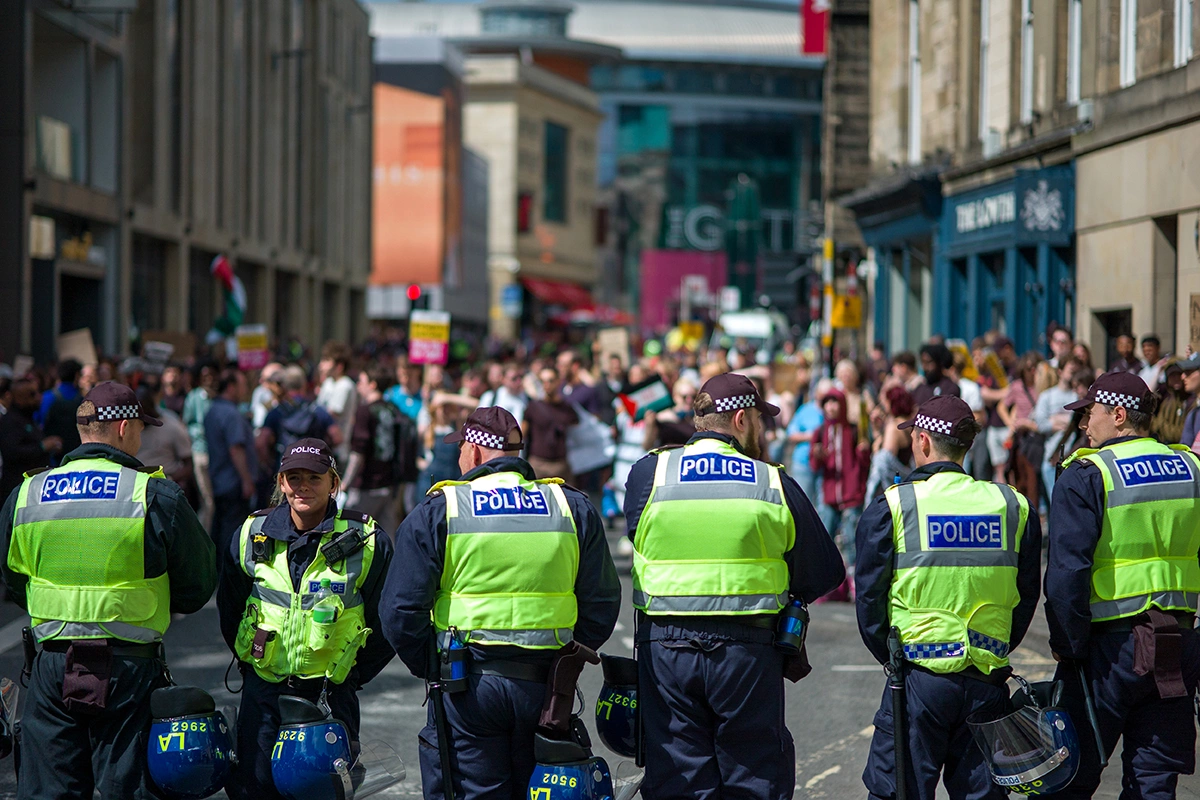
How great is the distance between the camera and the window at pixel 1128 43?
16984 mm

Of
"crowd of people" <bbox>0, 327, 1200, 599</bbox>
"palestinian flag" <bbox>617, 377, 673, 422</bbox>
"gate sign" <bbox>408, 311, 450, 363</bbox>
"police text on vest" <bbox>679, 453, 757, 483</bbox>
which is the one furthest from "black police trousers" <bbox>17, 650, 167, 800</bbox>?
"gate sign" <bbox>408, 311, 450, 363</bbox>

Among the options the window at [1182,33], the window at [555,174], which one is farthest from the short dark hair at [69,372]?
the window at [555,174]

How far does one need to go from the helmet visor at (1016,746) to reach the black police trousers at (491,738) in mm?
1528

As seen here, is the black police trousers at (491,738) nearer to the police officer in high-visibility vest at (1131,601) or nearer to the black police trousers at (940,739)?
the black police trousers at (940,739)

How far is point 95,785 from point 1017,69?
59.7 ft

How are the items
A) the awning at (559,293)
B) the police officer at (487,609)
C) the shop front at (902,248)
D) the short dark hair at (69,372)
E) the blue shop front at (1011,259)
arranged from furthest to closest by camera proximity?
the awning at (559,293), the shop front at (902,248), the blue shop front at (1011,259), the short dark hair at (69,372), the police officer at (487,609)

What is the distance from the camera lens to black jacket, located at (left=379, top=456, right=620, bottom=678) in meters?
5.32

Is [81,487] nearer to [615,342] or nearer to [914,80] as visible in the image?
[615,342]

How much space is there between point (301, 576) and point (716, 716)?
1519mm

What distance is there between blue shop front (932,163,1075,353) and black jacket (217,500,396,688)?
1511 cm

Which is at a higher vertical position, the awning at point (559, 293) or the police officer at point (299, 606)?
the awning at point (559, 293)

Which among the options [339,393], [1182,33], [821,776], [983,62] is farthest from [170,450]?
[983,62]

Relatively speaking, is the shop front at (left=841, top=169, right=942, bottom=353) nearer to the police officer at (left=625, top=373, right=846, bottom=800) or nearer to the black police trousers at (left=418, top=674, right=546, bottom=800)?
the police officer at (left=625, top=373, right=846, bottom=800)

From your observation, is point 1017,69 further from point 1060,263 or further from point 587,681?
point 587,681
